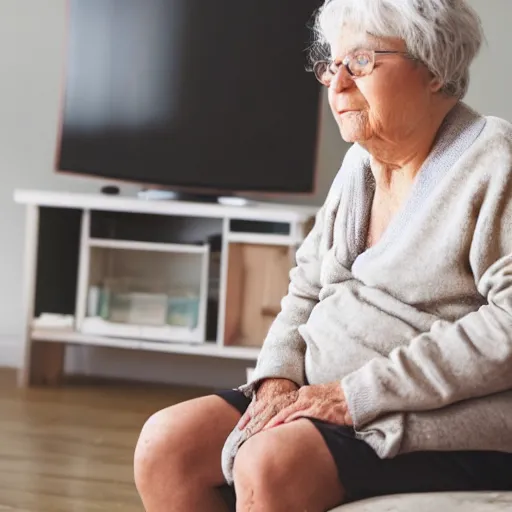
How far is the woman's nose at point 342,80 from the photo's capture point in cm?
131

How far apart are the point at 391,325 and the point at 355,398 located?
134mm

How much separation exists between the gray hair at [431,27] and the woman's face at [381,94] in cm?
1

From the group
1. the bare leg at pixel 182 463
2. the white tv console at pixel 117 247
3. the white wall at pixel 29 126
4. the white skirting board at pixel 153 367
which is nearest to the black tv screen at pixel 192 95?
the white tv console at pixel 117 247

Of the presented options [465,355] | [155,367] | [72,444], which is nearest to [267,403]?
[465,355]

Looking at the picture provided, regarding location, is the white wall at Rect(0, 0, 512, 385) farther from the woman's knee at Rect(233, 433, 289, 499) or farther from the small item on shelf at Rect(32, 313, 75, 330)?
the woman's knee at Rect(233, 433, 289, 499)

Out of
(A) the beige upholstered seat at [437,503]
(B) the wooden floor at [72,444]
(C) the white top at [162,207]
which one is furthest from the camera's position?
(C) the white top at [162,207]

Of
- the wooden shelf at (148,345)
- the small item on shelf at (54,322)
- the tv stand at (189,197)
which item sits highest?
the tv stand at (189,197)

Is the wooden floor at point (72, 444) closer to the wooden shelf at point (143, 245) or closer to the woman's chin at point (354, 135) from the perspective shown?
the wooden shelf at point (143, 245)

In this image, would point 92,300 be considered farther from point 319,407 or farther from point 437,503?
point 437,503

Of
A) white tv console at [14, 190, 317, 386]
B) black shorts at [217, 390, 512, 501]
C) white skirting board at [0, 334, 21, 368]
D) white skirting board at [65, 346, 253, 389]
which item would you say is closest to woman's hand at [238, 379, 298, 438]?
black shorts at [217, 390, 512, 501]

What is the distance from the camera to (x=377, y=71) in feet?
4.20

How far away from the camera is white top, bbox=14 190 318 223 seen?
3221mm

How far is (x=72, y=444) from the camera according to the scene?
276 cm

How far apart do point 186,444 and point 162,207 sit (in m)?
2.03
